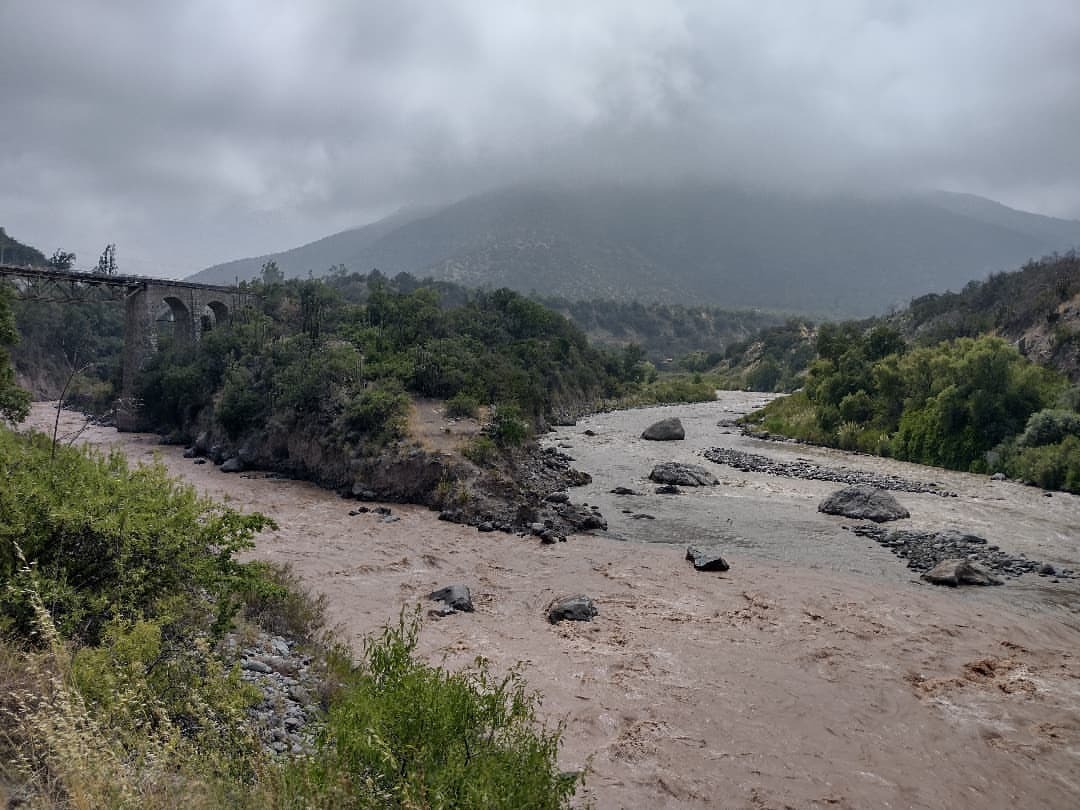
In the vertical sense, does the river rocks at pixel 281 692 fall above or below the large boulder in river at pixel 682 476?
above

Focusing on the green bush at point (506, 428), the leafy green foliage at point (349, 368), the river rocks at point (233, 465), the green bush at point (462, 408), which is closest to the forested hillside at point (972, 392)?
the leafy green foliage at point (349, 368)

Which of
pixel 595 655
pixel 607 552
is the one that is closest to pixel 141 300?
pixel 607 552

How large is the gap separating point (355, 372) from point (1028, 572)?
25.1 metres

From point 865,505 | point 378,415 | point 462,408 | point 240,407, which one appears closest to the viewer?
point 865,505

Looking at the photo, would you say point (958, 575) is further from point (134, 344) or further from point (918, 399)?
point (134, 344)

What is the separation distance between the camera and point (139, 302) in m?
42.5

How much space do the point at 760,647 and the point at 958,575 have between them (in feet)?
22.5

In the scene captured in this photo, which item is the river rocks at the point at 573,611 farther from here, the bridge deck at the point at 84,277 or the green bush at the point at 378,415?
the bridge deck at the point at 84,277

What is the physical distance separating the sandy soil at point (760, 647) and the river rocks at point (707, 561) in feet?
1.37

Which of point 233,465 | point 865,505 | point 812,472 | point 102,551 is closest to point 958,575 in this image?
point 865,505

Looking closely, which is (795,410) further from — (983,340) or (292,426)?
(292,426)

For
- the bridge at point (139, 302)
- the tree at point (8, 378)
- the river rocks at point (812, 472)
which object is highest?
the bridge at point (139, 302)

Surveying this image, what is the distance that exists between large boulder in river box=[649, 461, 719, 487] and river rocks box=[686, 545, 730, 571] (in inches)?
368

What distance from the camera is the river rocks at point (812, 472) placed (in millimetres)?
25078
